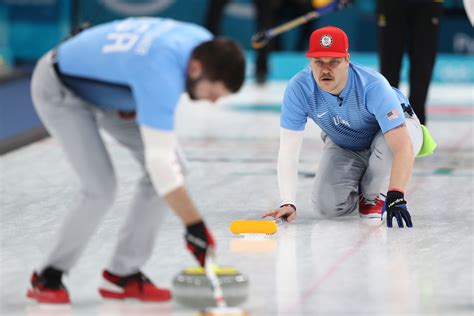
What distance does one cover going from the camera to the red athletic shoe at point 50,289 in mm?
4285

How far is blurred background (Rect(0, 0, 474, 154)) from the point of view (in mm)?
13492

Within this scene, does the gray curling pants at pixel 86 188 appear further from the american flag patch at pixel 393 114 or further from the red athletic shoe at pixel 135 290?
the american flag patch at pixel 393 114

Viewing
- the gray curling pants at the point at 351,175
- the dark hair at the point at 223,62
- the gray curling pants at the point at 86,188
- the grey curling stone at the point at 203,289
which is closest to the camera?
the dark hair at the point at 223,62

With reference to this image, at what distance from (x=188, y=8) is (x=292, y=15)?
125 centimetres

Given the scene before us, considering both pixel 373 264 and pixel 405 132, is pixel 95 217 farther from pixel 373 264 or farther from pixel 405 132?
pixel 405 132

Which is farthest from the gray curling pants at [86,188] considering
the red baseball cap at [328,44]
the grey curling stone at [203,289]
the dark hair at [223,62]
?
the red baseball cap at [328,44]

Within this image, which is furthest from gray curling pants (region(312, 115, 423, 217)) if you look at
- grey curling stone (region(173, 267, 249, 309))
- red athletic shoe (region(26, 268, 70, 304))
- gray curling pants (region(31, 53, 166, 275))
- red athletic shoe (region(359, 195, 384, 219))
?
red athletic shoe (region(26, 268, 70, 304))

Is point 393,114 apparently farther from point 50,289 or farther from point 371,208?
point 50,289

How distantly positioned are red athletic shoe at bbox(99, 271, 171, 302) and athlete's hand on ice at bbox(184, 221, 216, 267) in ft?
1.43

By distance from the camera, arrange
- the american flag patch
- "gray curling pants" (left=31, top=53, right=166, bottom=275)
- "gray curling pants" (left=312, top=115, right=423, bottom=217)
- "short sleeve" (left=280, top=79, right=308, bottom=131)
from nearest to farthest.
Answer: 1. "gray curling pants" (left=31, top=53, right=166, bottom=275)
2. the american flag patch
3. "short sleeve" (left=280, top=79, right=308, bottom=131)
4. "gray curling pants" (left=312, top=115, right=423, bottom=217)

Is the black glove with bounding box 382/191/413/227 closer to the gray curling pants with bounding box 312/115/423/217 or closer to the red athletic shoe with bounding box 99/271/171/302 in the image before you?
the gray curling pants with bounding box 312/115/423/217

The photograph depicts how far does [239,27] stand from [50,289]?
10.3m

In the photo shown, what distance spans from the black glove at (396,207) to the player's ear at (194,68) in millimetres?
1782

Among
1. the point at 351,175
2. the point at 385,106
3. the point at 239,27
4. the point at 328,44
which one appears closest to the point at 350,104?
the point at 385,106
